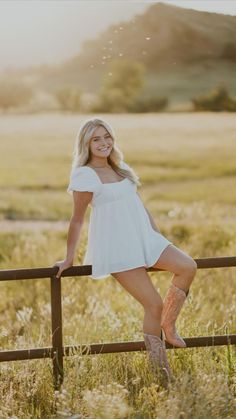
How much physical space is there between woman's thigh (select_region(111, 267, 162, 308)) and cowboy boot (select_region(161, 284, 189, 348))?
12 centimetres

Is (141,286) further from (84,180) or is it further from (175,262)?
(84,180)

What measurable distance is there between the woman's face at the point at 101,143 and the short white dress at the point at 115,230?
0.10 metres

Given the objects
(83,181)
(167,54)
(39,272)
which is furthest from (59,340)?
(167,54)

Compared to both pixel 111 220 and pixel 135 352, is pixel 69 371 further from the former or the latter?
pixel 111 220

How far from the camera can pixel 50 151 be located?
127 feet

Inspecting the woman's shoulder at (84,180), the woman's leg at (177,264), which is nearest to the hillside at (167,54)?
the woman's shoulder at (84,180)

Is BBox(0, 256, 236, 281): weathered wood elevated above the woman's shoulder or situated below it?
below

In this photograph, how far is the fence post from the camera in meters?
4.70

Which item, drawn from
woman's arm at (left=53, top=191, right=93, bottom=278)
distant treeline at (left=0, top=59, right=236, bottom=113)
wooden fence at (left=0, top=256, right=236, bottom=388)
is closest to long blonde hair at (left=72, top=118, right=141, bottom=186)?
woman's arm at (left=53, top=191, right=93, bottom=278)

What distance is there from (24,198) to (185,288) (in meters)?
26.4

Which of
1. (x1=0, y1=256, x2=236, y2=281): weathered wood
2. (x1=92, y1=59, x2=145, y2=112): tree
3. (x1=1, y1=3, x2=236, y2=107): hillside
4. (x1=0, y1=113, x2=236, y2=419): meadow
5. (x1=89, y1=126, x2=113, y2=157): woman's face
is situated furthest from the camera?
(x1=1, y1=3, x2=236, y2=107): hillside

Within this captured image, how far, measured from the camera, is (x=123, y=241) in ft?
15.5

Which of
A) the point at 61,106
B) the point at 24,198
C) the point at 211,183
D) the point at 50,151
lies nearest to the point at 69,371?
the point at 24,198

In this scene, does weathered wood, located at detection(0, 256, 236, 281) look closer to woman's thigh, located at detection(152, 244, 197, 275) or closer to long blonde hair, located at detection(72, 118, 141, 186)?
woman's thigh, located at detection(152, 244, 197, 275)
